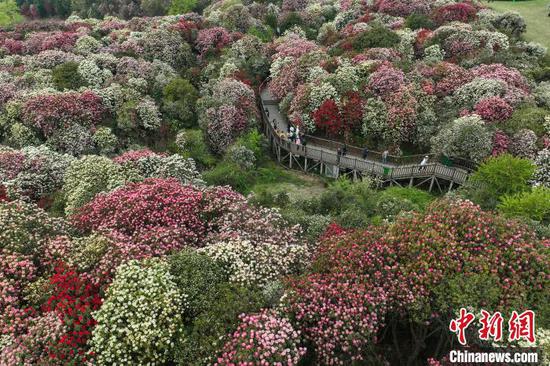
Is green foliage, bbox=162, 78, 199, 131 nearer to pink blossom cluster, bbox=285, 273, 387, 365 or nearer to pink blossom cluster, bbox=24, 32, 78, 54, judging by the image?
pink blossom cluster, bbox=24, 32, 78, 54

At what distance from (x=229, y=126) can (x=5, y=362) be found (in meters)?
22.0

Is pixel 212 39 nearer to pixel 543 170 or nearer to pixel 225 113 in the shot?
pixel 225 113

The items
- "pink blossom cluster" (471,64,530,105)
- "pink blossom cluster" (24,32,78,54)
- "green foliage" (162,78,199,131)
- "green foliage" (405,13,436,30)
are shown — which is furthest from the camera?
"green foliage" (405,13,436,30)

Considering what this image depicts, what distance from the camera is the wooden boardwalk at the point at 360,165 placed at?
86.8 feet

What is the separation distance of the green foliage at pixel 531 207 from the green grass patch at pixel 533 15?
33.7 m

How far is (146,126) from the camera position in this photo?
31188mm

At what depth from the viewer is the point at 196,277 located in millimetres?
13250

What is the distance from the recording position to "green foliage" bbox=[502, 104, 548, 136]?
25.5 meters

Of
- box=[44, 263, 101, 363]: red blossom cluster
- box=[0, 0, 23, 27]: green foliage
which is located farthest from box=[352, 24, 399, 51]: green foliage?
box=[0, 0, 23, 27]: green foliage

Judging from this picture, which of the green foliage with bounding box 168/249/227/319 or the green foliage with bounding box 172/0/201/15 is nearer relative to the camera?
the green foliage with bounding box 168/249/227/319

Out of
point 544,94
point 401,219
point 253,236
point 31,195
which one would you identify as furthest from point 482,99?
point 31,195

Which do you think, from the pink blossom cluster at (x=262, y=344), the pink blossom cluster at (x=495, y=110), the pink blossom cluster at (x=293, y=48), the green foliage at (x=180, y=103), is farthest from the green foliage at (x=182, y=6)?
the pink blossom cluster at (x=262, y=344)

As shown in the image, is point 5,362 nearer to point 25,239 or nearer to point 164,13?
point 25,239

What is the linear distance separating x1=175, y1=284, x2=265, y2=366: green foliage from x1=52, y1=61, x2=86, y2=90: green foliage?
1084 inches
